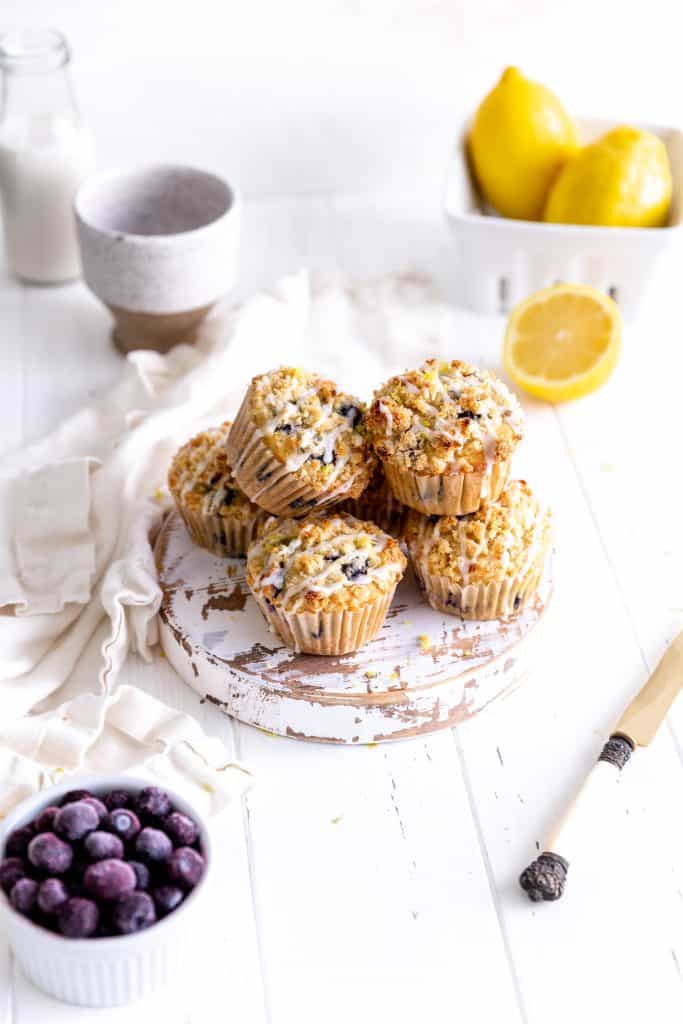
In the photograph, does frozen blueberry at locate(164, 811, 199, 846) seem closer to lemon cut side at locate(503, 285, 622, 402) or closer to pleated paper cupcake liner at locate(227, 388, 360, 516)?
pleated paper cupcake liner at locate(227, 388, 360, 516)

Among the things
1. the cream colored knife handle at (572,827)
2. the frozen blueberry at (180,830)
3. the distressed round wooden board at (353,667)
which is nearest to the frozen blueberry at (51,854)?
the frozen blueberry at (180,830)

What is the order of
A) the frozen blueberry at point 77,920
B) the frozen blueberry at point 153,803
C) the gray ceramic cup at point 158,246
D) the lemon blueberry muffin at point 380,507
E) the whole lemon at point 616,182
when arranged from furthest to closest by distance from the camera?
the whole lemon at point 616,182 → the gray ceramic cup at point 158,246 → the lemon blueberry muffin at point 380,507 → the frozen blueberry at point 153,803 → the frozen blueberry at point 77,920

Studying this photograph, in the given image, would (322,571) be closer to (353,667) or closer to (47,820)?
(353,667)

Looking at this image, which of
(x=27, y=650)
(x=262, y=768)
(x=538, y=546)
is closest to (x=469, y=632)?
(x=538, y=546)

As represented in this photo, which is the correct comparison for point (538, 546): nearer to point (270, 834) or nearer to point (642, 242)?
point (270, 834)

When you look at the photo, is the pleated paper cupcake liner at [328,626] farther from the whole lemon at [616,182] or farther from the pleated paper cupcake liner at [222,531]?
the whole lemon at [616,182]

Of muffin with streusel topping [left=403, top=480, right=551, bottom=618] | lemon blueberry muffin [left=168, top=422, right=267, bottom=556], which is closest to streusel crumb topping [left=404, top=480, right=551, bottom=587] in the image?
muffin with streusel topping [left=403, top=480, right=551, bottom=618]
